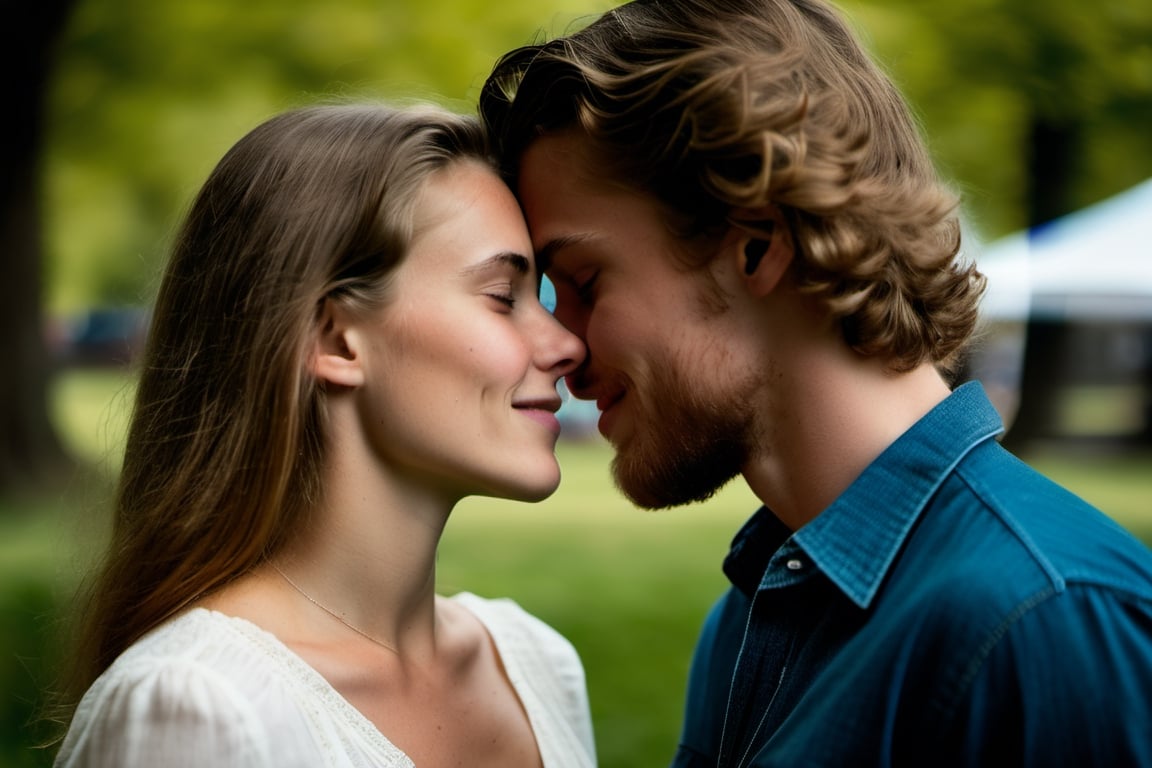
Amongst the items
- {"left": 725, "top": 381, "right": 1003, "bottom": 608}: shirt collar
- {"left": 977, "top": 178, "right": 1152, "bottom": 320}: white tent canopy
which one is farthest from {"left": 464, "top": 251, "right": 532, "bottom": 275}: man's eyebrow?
{"left": 977, "top": 178, "right": 1152, "bottom": 320}: white tent canopy

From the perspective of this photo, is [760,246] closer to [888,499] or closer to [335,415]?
[888,499]

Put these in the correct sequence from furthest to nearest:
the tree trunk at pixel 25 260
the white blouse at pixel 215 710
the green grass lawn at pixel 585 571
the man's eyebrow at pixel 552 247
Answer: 1. the tree trunk at pixel 25 260
2. the green grass lawn at pixel 585 571
3. the man's eyebrow at pixel 552 247
4. the white blouse at pixel 215 710

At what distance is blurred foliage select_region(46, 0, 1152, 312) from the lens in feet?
23.7

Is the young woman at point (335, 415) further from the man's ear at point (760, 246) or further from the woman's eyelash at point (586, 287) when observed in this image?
the man's ear at point (760, 246)

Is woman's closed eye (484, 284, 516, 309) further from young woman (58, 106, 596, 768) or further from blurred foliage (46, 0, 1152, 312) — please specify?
blurred foliage (46, 0, 1152, 312)

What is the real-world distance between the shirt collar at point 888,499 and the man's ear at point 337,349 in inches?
36.6

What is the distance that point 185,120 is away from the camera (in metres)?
10.8

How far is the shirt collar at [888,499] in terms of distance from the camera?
2.27m

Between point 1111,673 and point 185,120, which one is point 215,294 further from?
point 185,120

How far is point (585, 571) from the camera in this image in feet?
32.1

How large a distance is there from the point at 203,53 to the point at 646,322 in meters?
7.37

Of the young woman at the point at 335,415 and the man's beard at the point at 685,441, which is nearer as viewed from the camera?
the young woman at the point at 335,415

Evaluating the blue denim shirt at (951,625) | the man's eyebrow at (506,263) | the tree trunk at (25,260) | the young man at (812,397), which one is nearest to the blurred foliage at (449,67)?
the tree trunk at (25,260)

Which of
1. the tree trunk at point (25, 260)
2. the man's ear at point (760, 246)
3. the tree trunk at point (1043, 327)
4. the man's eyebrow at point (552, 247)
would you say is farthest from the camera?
the tree trunk at point (1043, 327)
